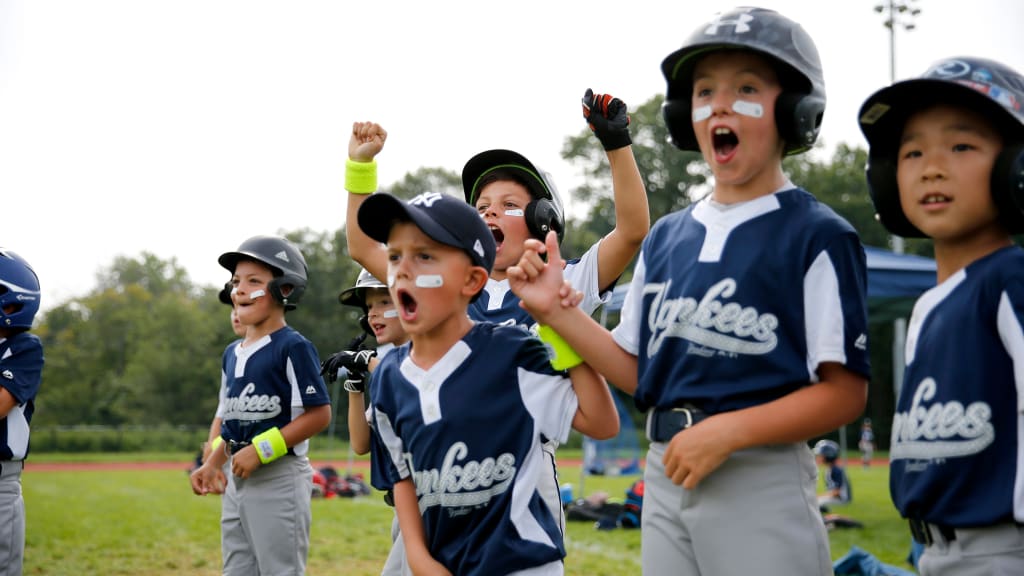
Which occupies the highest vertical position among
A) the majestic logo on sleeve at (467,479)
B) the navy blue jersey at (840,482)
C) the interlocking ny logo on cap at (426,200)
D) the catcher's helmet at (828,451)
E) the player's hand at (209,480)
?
the interlocking ny logo on cap at (426,200)

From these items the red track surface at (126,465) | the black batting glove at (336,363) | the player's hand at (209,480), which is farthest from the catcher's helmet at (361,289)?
the red track surface at (126,465)

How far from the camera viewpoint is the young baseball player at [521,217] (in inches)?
146

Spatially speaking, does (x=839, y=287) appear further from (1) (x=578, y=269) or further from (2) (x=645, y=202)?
(1) (x=578, y=269)

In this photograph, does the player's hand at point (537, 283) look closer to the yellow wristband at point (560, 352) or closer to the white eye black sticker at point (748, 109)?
the yellow wristband at point (560, 352)

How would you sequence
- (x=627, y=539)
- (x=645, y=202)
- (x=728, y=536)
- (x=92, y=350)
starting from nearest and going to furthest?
(x=728, y=536) < (x=645, y=202) < (x=627, y=539) < (x=92, y=350)

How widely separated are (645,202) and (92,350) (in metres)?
58.3

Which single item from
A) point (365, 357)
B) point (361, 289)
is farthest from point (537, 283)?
point (361, 289)

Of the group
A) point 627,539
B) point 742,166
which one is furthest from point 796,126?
point 627,539

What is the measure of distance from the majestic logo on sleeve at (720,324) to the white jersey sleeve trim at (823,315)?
11 cm

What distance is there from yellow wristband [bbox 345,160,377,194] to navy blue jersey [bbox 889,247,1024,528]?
7.50 ft

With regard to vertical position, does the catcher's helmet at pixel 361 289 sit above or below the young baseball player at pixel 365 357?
above

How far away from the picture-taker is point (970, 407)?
2420mm

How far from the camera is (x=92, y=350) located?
55.6m

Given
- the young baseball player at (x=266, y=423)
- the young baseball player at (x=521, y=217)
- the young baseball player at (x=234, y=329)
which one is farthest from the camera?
the young baseball player at (x=234, y=329)
